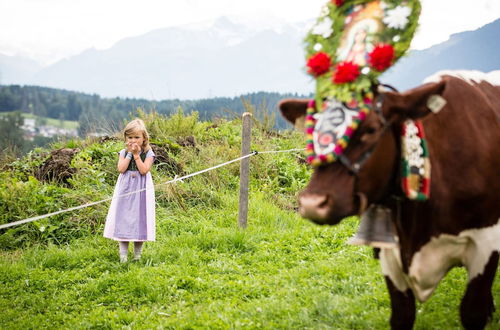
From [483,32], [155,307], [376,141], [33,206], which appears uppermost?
[483,32]

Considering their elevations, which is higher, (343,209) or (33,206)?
(343,209)

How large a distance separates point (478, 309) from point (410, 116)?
132 cm

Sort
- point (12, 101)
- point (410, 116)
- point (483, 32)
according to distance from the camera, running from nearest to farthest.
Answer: point (410, 116) < point (483, 32) < point (12, 101)

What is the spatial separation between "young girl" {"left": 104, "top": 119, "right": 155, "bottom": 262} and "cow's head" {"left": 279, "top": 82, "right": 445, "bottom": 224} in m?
3.62

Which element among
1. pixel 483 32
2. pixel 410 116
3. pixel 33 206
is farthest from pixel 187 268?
pixel 483 32

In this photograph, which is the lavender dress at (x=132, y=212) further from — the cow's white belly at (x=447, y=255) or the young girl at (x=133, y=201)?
the cow's white belly at (x=447, y=255)

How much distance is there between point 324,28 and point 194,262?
11.4 ft

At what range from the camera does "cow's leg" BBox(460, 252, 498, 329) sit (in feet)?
8.97

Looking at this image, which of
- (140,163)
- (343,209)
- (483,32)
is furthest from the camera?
(483,32)

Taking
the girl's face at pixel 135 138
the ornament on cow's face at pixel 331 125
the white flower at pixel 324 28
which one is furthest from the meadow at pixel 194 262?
the white flower at pixel 324 28

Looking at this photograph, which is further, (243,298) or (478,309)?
(243,298)

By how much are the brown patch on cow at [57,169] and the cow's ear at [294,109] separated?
6.14m

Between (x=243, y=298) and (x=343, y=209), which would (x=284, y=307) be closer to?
(x=243, y=298)

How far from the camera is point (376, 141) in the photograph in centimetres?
228
